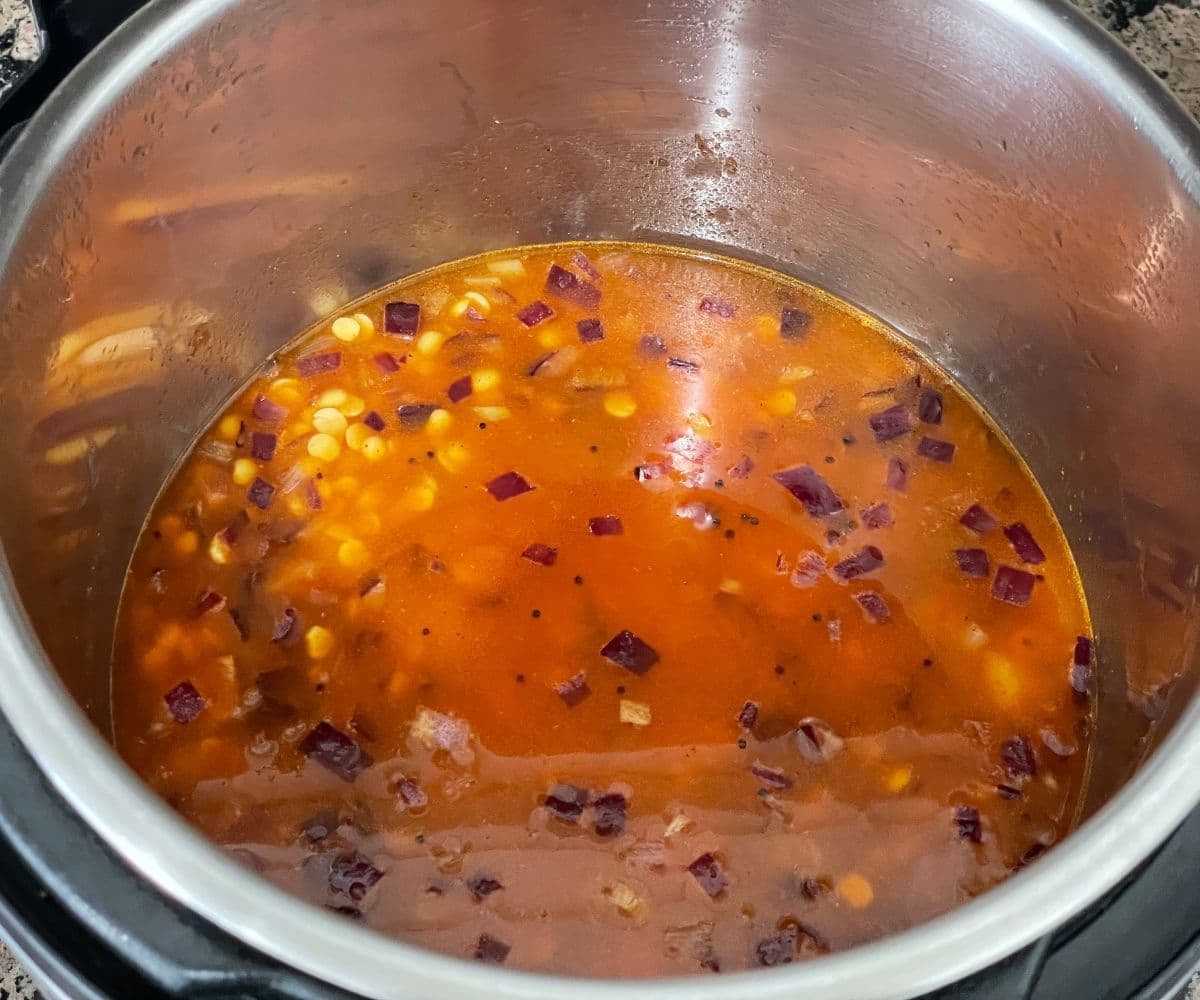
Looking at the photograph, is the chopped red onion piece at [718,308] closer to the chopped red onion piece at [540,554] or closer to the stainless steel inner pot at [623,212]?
the stainless steel inner pot at [623,212]

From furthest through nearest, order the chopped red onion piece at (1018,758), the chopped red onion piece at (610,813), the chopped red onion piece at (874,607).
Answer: the chopped red onion piece at (874,607), the chopped red onion piece at (1018,758), the chopped red onion piece at (610,813)

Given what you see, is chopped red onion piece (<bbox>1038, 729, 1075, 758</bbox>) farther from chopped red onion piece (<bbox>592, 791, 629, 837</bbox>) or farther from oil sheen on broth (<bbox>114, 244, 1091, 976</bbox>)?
chopped red onion piece (<bbox>592, 791, 629, 837</bbox>)

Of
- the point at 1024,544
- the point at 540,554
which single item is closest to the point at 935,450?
the point at 1024,544

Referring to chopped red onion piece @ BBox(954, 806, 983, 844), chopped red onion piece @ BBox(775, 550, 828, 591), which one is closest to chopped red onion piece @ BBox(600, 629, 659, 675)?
chopped red onion piece @ BBox(775, 550, 828, 591)

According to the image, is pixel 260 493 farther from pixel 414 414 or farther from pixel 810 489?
pixel 810 489

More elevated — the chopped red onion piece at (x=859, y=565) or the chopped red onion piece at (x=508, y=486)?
the chopped red onion piece at (x=859, y=565)

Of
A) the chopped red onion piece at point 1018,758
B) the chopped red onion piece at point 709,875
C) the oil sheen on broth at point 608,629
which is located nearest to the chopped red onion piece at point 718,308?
the oil sheen on broth at point 608,629
